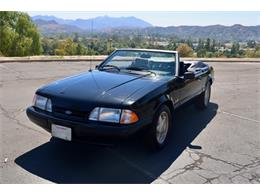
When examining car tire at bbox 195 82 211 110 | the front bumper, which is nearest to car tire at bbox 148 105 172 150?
the front bumper

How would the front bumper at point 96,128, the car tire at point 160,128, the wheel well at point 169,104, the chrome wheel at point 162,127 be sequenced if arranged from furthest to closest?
1. the wheel well at point 169,104
2. the chrome wheel at point 162,127
3. the car tire at point 160,128
4. the front bumper at point 96,128

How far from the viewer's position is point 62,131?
3490mm

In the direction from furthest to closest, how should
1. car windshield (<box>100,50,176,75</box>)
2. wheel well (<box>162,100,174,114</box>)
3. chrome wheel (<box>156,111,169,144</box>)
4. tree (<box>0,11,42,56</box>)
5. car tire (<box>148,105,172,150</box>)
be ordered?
tree (<box>0,11,42,56</box>) < car windshield (<box>100,50,176,75</box>) < wheel well (<box>162,100,174,114</box>) < chrome wheel (<box>156,111,169,144</box>) < car tire (<box>148,105,172,150</box>)

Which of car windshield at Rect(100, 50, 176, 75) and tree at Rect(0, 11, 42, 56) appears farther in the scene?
tree at Rect(0, 11, 42, 56)

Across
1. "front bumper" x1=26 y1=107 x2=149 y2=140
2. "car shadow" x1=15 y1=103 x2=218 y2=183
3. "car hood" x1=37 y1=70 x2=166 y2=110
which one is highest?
"car hood" x1=37 y1=70 x2=166 y2=110

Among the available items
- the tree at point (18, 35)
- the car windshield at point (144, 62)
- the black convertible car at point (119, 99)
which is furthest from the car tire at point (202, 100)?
the tree at point (18, 35)

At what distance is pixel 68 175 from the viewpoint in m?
3.32

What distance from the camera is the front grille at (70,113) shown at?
3.43 meters

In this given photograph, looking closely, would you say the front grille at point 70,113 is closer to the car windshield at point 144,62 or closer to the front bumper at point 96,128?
the front bumper at point 96,128

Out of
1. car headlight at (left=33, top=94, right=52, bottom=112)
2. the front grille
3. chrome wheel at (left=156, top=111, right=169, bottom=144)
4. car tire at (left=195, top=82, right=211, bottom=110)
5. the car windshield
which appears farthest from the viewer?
car tire at (left=195, top=82, right=211, bottom=110)

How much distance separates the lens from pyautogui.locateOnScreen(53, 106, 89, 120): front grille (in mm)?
3428

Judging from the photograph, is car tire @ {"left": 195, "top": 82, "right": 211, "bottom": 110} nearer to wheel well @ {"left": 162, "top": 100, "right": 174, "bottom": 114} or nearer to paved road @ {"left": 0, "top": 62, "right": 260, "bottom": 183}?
paved road @ {"left": 0, "top": 62, "right": 260, "bottom": 183}

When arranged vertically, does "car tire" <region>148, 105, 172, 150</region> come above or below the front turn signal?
below

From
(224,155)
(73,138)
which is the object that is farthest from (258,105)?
(73,138)
